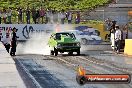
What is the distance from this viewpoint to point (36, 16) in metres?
37.0

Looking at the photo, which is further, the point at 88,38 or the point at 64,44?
the point at 88,38

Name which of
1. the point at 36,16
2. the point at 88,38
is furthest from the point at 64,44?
the point at 36,16

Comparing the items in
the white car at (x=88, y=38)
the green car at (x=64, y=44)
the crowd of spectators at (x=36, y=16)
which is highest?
the crowd of spectators at (x=36, y=16)

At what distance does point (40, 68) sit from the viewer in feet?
64.3

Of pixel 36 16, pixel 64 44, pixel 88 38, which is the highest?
pixel 36 16

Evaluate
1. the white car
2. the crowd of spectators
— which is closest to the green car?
the white car

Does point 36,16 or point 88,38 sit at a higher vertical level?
point 36,16

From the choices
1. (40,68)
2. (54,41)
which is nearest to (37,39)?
(54,41)

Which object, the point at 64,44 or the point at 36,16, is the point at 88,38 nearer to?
the point at 36,16

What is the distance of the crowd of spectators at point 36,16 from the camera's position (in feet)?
120

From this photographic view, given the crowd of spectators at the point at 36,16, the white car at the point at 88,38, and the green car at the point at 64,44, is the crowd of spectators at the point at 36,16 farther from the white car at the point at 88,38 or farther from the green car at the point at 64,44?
the green car at the point at 64,44

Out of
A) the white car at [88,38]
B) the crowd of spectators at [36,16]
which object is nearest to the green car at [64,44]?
the white car at [88,38]

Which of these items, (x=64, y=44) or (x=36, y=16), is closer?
(x=64, y=44)

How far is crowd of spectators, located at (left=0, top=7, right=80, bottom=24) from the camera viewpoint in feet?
120
